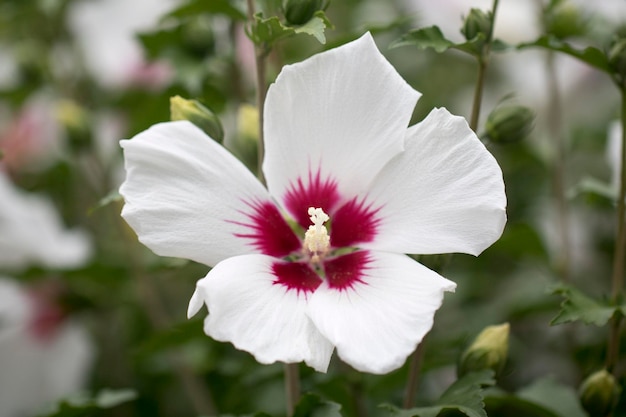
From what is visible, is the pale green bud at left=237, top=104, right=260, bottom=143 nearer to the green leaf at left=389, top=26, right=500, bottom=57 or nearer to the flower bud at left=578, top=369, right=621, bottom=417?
the green leaf at left=389, top=26, right=500, bottom=57

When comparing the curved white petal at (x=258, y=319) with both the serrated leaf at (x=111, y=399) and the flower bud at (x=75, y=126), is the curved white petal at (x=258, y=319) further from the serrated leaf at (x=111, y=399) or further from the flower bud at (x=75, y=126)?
the flower bud at (x=75, y=126)

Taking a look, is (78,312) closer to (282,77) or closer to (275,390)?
(275,390)

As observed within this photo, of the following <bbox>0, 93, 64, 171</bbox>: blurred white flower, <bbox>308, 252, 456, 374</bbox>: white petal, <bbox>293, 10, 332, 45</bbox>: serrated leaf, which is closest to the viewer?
<bbox>308, 252, 456, 374</bbox>: white petal

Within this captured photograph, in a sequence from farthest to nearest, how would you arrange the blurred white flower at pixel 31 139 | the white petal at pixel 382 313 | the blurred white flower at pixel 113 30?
1. the blurred white flower at pixel 31 139
2. the blurred white flower at pixel 113 30
3. the white petal at pixel 382 313

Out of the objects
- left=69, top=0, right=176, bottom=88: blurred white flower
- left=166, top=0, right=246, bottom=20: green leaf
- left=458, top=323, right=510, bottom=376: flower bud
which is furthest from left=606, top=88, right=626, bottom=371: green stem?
left=69, top=0, right=176, bottom=88: blurred white flower

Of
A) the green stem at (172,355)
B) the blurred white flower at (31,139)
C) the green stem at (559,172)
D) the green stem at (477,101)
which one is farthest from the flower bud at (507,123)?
the blurred white flower at (31,139)

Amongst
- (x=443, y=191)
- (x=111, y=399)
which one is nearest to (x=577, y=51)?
(x=443, y=191)
